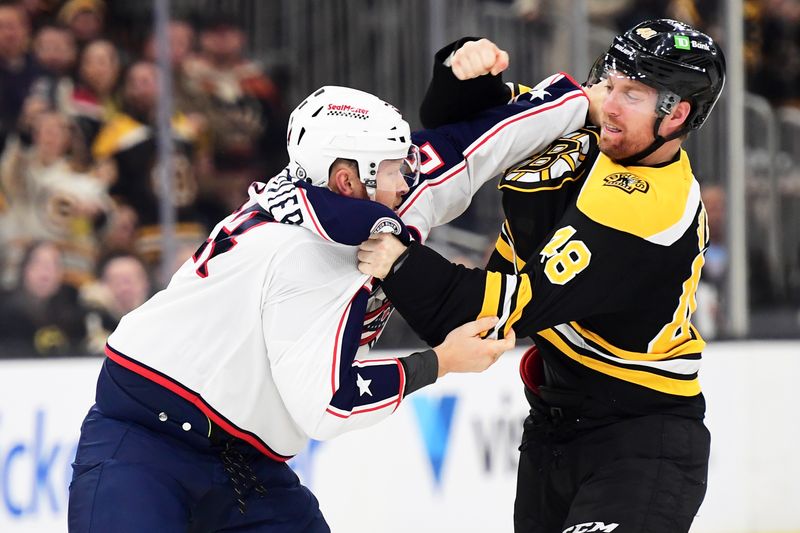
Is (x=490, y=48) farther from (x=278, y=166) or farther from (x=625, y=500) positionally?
(x=278, y=166)

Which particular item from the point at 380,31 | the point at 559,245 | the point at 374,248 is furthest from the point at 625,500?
the point at 380,31

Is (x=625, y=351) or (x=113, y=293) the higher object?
(x=625, y=351)

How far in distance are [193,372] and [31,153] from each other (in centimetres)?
357

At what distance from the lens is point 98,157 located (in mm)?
6180

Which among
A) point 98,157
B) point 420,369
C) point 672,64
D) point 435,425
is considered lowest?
point 435,425

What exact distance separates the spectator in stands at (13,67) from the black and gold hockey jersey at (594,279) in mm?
3608

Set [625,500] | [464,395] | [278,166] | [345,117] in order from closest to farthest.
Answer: [345,117] → [625,500] → [464,395] → [278,166]

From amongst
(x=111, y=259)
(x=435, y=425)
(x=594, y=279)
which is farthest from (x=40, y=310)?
(x=594, y=279)

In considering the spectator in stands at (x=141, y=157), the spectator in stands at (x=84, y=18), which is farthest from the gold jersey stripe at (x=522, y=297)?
the spectator in stands at (x=84, y=18)

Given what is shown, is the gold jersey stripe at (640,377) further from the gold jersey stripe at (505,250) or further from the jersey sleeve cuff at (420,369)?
the jersey sleeve cuff at (420,369)

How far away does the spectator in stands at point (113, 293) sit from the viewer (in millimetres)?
5891

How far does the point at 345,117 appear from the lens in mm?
2721

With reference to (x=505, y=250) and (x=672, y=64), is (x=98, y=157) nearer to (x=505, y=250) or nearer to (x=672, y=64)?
(x=505, y=250)

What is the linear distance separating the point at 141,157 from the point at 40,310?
895mm
